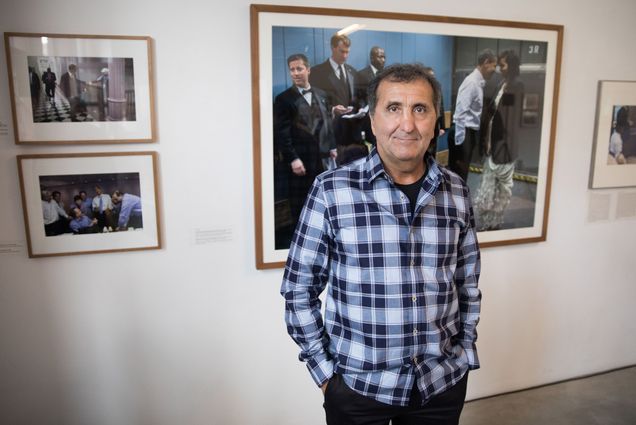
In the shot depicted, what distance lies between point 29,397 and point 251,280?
41.2 inches

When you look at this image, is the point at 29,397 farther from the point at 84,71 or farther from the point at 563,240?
the point at 563,240

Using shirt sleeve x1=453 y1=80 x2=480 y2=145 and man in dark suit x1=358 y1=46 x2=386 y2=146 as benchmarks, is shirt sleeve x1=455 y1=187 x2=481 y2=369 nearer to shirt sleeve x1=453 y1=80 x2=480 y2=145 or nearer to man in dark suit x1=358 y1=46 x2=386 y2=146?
man in dark suit x1=358 y1=46 x2=386 y2=146

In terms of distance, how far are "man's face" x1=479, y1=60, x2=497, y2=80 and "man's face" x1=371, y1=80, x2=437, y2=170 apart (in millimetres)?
1109

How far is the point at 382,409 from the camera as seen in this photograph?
1358 millimetres

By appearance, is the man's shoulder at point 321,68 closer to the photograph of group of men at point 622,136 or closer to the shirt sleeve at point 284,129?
the shirt sleeve at point 284,129

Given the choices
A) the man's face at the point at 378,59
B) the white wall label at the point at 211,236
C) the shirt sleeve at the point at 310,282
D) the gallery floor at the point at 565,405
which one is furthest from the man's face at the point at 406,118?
the gallery floor at the point at 565,405

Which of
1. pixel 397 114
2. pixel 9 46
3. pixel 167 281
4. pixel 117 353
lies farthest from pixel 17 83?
pixel 397 114

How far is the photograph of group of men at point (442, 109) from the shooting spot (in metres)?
1.96

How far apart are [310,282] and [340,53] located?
110 centimetres

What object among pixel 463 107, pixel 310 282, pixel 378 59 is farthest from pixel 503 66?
pixel 310 282

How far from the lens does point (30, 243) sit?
177cm

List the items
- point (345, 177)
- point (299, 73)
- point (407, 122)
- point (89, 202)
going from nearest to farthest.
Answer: point (407, 122) → point (345, 177) → point (89, 202) → point (299, 73)

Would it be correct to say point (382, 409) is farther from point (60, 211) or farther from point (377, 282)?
point (60, 211)

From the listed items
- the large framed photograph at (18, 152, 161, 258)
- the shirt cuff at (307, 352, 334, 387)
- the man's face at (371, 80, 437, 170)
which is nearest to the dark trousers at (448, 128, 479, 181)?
the man's face at (371, 80, 437, 170)
